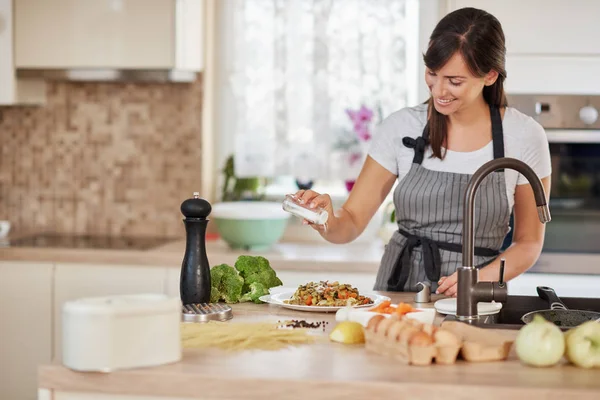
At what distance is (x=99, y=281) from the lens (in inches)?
138

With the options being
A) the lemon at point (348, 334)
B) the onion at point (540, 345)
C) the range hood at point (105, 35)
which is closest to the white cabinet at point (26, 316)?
the range hood at point (105, 35)

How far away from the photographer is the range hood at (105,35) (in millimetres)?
3652

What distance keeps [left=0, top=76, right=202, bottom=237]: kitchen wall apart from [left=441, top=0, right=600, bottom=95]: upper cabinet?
4.72 feet

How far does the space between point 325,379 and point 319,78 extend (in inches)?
103

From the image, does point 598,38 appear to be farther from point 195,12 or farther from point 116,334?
point 116,334

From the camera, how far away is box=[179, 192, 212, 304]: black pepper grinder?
1.97 m

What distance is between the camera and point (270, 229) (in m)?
3.63

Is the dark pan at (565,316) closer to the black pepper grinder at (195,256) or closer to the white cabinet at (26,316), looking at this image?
the black pepper grinder at (195,256)

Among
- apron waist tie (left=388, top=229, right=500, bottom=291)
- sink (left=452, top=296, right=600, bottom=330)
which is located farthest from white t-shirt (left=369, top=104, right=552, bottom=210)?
sink (left=452, top=296, right=600, bottom=330)

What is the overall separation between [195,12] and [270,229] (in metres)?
0.99

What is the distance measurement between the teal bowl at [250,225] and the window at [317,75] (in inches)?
13.6

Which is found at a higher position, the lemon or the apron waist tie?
the apron waist tie


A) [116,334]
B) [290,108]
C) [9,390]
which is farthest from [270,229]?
[116,334]

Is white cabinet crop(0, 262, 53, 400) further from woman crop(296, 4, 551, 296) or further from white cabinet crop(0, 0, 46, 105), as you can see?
woman crop(296, 4, 551, 296)
